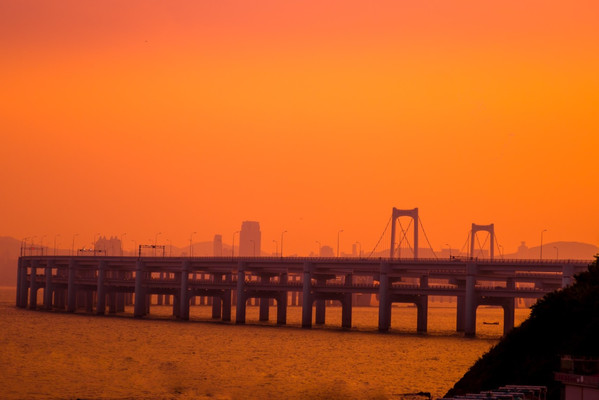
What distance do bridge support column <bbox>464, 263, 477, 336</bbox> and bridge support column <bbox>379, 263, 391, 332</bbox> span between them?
13.1 m

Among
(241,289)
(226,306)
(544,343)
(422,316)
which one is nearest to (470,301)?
(422,316)

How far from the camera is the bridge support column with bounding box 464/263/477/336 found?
144375mm

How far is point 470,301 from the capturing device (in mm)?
144625

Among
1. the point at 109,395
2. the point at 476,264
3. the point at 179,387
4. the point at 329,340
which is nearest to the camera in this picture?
the point at 109,395

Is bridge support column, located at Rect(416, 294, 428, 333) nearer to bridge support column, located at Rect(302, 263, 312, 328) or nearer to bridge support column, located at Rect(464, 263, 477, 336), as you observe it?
bridge support column, located at Rect(464, 263, 477, 336)

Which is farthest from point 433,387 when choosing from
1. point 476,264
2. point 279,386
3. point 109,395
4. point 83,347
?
point 476,264

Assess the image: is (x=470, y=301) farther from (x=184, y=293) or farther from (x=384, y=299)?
(x=184, y=293)

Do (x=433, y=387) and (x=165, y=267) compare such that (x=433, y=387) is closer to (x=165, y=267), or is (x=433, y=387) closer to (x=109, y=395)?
(x=109, y=395)

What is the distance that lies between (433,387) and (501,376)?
1675cm

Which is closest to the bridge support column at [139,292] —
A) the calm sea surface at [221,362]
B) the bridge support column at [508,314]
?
the calm sea surface at [221,362]

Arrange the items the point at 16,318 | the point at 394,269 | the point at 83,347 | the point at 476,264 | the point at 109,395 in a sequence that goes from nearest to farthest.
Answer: the point at 109,395 < the point at 83,347 < the point at 476,264 < the point at 394,269 < the point at 16,318

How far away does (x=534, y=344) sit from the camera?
212ft

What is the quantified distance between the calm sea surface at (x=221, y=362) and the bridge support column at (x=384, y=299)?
2772mm

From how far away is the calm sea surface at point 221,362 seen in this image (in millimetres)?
74000
